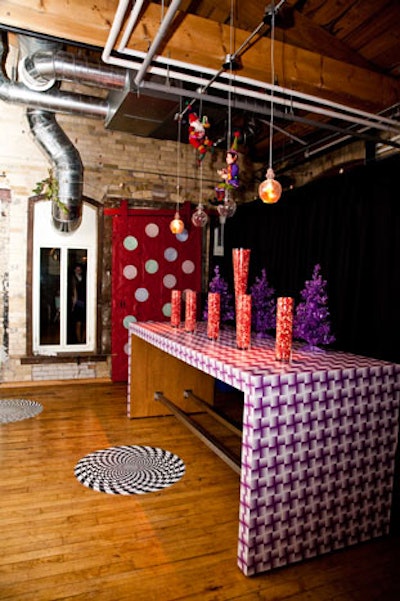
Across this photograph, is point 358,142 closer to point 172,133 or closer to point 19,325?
point 172,133

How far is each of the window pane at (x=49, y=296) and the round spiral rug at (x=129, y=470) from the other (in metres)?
2.69

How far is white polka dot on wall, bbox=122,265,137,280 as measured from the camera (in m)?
6.06

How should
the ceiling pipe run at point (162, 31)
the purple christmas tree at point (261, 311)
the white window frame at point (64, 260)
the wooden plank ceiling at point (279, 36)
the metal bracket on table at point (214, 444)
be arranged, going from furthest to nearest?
the white window frame at point (64, 260) → the purple christmas tree at point (261, 311) → the wooden plank ceiling at point (279, 36) → the metal bracket on table at point (214, 444) → the ceiling pipe run at point (162, 31)

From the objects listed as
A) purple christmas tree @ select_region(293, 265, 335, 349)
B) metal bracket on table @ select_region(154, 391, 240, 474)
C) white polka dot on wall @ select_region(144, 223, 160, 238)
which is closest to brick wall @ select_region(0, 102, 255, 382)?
white polka dot on wall @ select_region(144, 223, 160, 238)

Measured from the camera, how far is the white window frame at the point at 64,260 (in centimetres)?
575

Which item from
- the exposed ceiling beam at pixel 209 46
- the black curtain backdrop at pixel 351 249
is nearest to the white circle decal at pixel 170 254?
the black curtain backdrop at pixel 351 249

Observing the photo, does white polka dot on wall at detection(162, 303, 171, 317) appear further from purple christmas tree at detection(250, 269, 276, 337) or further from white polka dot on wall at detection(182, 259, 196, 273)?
purple christmas tree at detection(250, 269, 276, 337)

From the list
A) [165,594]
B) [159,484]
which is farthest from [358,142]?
[165,594]

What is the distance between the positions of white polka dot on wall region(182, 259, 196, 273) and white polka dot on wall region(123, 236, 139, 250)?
77 cm

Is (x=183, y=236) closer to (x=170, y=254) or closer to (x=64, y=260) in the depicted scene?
(x=170, y=254)

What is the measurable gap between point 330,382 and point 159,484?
1.53 meters

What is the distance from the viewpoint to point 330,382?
91.4 inches

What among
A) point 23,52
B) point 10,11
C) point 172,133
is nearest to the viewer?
point 10,11

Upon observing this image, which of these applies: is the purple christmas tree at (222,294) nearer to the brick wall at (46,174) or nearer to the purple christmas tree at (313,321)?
the purple christmas tree at (313,321)
